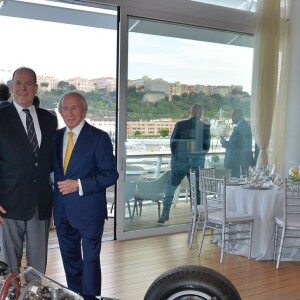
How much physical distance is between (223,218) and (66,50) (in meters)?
3.01

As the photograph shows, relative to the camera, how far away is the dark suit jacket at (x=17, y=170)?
300 cm

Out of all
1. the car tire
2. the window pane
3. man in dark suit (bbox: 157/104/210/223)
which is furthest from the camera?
the window pane

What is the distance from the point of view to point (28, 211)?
3.06 meters

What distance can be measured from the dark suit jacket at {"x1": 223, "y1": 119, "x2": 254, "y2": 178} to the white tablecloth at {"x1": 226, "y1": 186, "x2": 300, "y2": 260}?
173 cm

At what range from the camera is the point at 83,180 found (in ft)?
10.1

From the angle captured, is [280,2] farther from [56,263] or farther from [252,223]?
[56,263]

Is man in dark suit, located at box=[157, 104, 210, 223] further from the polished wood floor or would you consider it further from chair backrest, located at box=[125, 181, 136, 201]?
the polished wood floor

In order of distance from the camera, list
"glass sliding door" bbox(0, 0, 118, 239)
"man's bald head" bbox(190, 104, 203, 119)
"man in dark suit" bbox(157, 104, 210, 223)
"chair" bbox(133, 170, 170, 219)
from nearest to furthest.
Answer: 1. "glass sliding door" bbox(0, 0, 118, 239)
2. "chair" bbox(133, 170, 170, 219)
3. "man in dark suit" bbox(157, 104, 210, 223)
4. "man's bald head" bbox(190, 104, 203, 119)

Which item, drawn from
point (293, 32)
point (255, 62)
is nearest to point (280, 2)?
point (293, 32)

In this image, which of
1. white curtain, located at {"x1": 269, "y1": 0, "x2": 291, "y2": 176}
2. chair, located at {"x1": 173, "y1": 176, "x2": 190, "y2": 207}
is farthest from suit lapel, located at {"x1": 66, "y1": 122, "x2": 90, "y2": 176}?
white curtain, located at {"x1": 269, "y1": 0, "x2": 291, "y2": 176}

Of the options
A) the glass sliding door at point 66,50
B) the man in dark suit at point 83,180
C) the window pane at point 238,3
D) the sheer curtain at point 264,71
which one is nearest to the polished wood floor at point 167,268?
the glass sliding door at point 66,50

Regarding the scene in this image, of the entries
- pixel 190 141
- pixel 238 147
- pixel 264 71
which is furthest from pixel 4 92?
pixel 264 71

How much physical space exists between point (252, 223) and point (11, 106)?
10.3 ft

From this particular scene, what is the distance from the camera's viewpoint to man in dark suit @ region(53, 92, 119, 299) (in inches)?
122
